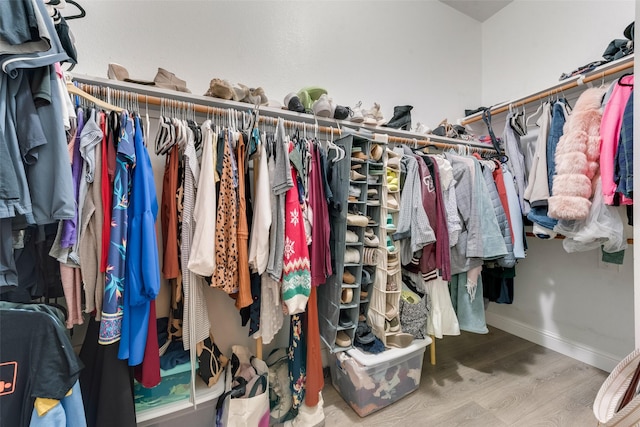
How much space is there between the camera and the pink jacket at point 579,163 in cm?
130

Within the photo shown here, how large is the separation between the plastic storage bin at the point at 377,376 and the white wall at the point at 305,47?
163cm

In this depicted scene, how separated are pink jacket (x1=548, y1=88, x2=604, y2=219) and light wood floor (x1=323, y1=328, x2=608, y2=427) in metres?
1.02

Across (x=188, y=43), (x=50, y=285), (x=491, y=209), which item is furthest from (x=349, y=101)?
(x=50, y=285)

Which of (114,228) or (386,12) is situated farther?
(386,12)

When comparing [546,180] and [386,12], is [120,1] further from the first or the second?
[546,180]

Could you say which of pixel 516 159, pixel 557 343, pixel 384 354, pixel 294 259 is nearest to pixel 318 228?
pixel 294 259

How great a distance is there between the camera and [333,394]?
1.54 m

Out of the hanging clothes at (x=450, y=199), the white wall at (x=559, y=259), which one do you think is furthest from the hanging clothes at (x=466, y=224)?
the white wall at (x=559, y=259)

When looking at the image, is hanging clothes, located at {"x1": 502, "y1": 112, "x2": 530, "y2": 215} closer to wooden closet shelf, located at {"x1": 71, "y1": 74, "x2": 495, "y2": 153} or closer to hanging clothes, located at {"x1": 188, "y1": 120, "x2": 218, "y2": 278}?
wooden closet shelf, located at {"x1": 71, "y1": 74, "x2": 495, "y2": 153}

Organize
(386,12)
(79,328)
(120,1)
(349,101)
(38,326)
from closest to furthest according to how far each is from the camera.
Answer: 1. (38,326)
2. (79,328)
3. (120,1)
4. (349,101)
5. (386,12)

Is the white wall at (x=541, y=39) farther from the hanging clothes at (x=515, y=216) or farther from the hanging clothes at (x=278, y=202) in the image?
the hanging clothes at (x=278, y=202)

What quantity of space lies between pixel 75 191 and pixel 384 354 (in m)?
1.48

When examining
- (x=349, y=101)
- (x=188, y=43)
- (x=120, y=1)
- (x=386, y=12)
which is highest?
(x=386, y=12)

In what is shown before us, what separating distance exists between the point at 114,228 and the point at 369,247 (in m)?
1.11
